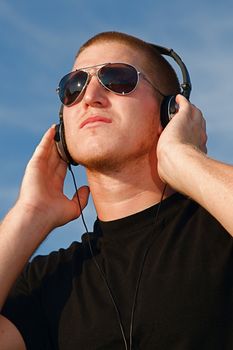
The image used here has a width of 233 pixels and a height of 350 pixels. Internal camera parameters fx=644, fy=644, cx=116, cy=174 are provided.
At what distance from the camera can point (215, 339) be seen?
3.68 metres

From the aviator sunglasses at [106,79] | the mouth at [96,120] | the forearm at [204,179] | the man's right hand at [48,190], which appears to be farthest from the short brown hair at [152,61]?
the forearm at [204,179]

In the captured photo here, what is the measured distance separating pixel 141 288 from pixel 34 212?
1.12 metres

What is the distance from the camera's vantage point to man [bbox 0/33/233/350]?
3744 millimetres

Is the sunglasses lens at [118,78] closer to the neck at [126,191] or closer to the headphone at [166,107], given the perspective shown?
the headphone at [166,107]

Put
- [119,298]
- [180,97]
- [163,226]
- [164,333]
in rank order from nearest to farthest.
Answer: [164,333]
[119,298]
[163,226]
[180,97]

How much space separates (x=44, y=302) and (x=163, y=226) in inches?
37.4

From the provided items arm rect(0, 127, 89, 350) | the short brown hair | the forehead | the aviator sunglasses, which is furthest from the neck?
the forehead

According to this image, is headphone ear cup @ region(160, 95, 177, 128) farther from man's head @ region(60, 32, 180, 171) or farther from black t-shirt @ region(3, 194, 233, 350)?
black t-shirt @ region(3, 194, 233, 350)

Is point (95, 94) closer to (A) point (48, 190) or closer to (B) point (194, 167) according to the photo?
(A) point (48, 190)

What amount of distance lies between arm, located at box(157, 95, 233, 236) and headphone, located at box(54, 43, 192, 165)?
0.09 metres

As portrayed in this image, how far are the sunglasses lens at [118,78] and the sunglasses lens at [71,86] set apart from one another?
166mm

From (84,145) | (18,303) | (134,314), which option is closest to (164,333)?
(134,314)

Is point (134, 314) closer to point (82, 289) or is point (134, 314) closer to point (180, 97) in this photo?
point (82, 289)

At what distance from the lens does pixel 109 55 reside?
5047mm
